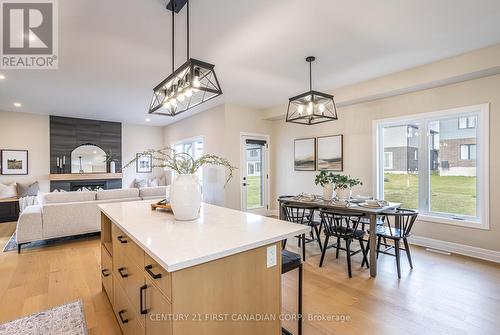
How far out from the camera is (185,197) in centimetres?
188

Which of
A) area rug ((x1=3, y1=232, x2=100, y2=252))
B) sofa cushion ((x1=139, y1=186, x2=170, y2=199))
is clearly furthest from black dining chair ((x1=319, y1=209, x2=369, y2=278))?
area rug ((x1=3, y1=232, x2=100, y2=252))

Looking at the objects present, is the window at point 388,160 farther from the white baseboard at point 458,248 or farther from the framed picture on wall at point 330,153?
the white baseboard at point 458,248

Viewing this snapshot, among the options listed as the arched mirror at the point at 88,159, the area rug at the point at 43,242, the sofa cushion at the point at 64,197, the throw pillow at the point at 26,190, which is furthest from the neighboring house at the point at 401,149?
the throw pillow at the point at 26,190

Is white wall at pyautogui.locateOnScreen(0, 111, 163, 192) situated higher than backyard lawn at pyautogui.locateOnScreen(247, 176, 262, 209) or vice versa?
white wall at pyautogui.locateOnScreen(0, 111, 163, 192)

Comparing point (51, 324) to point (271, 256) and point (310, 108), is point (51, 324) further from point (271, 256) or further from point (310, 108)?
point (310, 108)

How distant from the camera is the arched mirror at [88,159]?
7189mm

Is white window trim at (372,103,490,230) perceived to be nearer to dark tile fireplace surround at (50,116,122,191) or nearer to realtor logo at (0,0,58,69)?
realtor logo at (0,0,58,69)

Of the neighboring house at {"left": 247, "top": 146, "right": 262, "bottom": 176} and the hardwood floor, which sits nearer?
the hardwood floor

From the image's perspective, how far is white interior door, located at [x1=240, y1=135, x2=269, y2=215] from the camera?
5.82 meters

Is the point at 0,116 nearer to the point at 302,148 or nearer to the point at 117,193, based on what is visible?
the point at 117,193

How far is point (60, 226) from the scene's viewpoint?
4.06 metres

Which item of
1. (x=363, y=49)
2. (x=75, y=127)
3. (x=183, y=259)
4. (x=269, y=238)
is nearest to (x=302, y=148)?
(x=363, y=49)

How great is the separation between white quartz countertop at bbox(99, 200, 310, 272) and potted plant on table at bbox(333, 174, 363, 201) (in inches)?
81.8

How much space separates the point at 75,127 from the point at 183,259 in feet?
25.8
